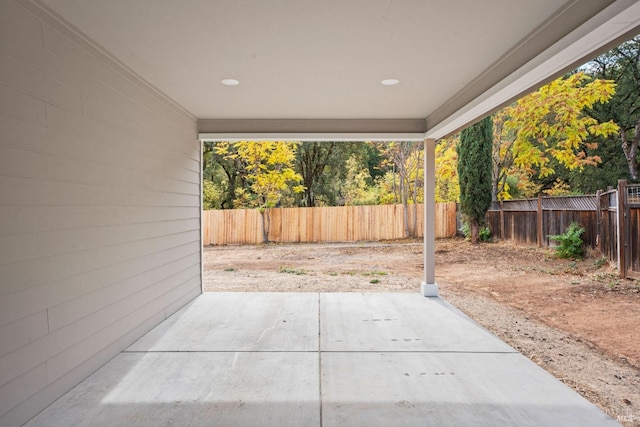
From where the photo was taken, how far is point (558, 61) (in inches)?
101

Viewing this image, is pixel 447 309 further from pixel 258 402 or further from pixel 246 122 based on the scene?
pixel 246 122

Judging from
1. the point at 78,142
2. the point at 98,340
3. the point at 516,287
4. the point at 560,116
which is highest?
the point at 560,116

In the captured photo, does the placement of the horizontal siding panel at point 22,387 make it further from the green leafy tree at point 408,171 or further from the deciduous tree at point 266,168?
the green leafy tree at point 408,171

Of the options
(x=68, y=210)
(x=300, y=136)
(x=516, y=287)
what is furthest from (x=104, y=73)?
(x=516, y=287)

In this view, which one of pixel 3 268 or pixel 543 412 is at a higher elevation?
pixel 3 268

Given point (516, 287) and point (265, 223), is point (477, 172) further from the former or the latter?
point (265, 223)

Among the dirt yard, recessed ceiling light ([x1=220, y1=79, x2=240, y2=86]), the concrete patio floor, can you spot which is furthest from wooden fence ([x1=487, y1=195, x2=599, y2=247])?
recessed ceiling light ([x1=220, y1=79, x2=240, y2=86])

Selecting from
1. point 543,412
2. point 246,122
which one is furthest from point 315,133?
point 543,412

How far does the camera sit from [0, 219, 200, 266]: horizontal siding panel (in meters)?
2.09

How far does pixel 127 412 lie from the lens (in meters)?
2.31

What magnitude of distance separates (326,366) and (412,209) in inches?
413

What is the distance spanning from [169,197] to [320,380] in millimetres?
2751

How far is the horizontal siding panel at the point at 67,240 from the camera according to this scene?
2.09m

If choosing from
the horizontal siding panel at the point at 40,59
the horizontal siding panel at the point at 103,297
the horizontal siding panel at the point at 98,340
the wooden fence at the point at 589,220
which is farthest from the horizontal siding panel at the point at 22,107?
the wooden fence at the point at 589,220
